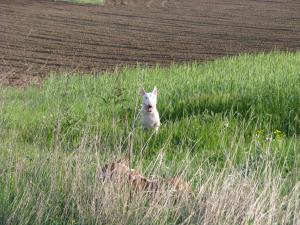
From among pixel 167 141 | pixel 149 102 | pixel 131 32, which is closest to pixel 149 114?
pixel 149 102

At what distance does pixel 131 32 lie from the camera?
1005 inches

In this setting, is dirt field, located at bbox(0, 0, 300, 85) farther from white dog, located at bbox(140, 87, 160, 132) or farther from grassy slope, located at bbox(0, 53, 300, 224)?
white dog, located at bbox(140, 87, 160, 132)

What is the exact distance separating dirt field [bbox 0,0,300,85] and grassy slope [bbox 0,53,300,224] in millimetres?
4920

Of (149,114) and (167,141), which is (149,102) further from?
(167,141)

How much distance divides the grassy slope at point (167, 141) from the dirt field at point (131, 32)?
16.1ft

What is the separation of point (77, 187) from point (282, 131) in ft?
10.9

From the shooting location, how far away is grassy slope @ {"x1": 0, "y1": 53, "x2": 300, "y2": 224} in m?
4.93

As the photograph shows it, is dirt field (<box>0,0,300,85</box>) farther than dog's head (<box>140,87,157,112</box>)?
Yes

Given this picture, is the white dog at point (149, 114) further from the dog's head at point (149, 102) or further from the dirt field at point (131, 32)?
the dirt field at point (131, 32)

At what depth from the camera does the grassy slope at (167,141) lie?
4.93 metres

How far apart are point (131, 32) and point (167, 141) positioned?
63.7ft

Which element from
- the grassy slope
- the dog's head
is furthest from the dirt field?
the dog's head

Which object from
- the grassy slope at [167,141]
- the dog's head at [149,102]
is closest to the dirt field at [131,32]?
the grassy slope at [167,141]

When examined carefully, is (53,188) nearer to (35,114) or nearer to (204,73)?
(35,114)
